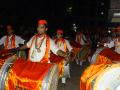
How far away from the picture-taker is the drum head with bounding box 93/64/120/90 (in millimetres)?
6219

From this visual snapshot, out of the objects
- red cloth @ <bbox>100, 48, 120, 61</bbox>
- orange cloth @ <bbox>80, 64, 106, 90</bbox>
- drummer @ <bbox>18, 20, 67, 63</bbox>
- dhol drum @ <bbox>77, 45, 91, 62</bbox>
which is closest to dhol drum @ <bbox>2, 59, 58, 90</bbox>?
orange cloth @ <bbox>80, 64, 106, 90</bbox>

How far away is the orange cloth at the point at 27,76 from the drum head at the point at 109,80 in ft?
3.20

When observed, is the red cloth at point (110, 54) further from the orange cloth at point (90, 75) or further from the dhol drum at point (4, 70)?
the dhol drum at point (4, 70)

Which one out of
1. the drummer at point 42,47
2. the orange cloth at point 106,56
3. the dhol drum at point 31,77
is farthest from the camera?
the orange cloth at point 106,56

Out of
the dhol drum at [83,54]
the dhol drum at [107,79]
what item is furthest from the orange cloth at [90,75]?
the dhol drum at [83,54]

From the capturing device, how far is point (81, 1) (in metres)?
60.1

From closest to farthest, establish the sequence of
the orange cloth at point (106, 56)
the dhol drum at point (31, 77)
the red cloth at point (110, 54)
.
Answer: the dhol drum at point (31, 77) < the red cloth at point (110, 54) < the orange cloth at point (106, 56)

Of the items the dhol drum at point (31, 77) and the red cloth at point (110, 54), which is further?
the red cloth at point (110, 54)

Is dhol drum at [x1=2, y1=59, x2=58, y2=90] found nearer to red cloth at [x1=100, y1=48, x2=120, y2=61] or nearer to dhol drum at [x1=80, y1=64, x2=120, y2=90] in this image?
dhol drum at [x1=80, y1=64, x2=120, y2=90]

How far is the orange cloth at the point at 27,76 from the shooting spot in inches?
264

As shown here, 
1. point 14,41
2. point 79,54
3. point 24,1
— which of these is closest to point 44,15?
point 24,1

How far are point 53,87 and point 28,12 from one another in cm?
2511

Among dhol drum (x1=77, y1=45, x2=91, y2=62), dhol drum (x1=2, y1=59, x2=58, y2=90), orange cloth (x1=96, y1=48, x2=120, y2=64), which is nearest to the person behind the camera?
dhol drum (x1=2, y1=59, x2=58, y2=90)

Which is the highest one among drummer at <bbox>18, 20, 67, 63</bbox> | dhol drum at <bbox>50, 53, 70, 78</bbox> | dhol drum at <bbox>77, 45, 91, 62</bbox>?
drummer at <bbox>18, 20, 67, 63</bbox>
